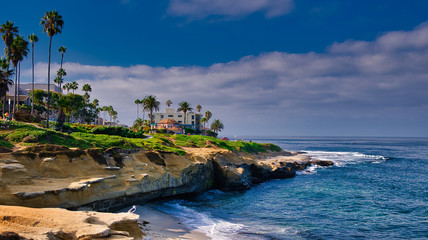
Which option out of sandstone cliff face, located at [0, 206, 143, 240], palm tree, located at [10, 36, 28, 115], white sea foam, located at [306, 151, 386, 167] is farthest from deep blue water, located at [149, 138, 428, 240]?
palm tree, located at [10, 36, 28, 115]

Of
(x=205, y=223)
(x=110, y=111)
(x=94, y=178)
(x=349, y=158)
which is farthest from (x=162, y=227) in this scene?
(x=110, y=111)

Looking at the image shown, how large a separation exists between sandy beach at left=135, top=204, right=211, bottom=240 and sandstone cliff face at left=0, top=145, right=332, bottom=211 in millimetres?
1524

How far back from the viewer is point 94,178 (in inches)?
A: 619

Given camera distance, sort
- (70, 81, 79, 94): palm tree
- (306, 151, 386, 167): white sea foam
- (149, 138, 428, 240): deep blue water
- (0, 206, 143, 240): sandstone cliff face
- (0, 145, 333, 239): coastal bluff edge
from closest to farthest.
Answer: (0, 206, 143, 240): sandstone cliff face < (0, 145, 333, 239): coastal bluff edge < (149, 138, 428, 240): deep blue water < (306, 151, 386, 167): white sea foam < (70, 81, 79, 94): palm tree

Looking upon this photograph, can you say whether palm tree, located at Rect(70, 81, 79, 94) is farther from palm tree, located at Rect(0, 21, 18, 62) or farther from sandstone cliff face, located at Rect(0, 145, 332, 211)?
sandstone cliff face, located at Rect(0, 145, 332, 211)

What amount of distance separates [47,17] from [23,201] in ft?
126

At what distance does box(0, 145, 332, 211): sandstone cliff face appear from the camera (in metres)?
12.6

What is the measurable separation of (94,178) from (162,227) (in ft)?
17.3

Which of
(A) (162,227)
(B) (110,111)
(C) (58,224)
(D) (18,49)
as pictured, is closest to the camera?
(C) (58,224)

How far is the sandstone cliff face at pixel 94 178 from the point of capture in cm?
1262

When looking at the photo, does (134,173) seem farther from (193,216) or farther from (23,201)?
(23,201)

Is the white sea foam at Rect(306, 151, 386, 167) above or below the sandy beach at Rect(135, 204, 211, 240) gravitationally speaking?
below

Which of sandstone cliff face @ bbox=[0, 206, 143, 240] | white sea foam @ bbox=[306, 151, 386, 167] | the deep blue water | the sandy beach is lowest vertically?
white sea foam @ bbox=[306, 151, 386, 167]

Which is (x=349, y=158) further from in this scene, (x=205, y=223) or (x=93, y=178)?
(x=93, y=178)
